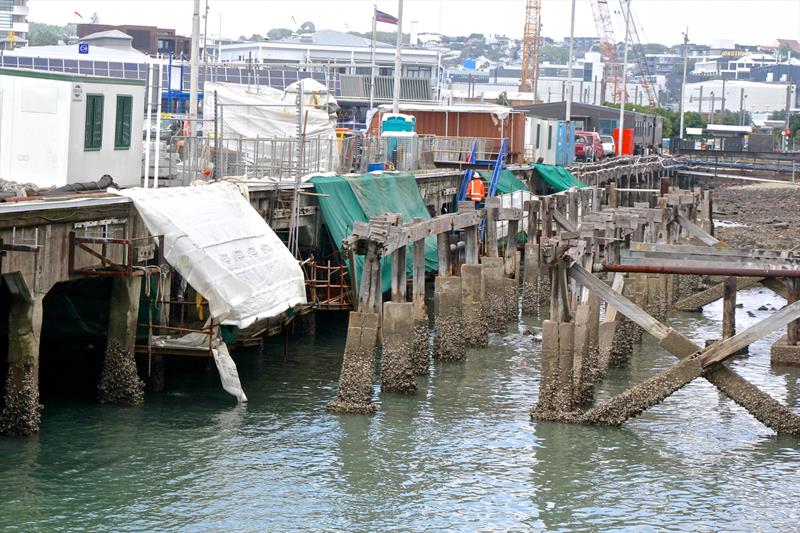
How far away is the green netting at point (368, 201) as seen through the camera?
27.3 meters

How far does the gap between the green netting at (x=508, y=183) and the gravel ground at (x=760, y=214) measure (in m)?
9.96

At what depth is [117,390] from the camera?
67.1 feet

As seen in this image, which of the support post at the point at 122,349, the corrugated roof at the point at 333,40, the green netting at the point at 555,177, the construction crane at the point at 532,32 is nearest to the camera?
the support post at the point at 122,349

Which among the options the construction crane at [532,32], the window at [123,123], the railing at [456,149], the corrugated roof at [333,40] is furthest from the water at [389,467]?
the construction crane at [532,32]

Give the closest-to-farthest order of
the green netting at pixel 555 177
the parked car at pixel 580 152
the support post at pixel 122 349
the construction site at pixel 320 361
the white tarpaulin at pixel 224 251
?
1. the construction site at pixel 320 361
2. the support post at pixel 122 349
3. the white tarpaulin at pixel 224 251
4. the green netting at pixel 555 177
5. the parked car at pixel 580 152

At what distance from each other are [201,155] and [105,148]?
12.4ft

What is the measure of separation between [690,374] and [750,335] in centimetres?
105

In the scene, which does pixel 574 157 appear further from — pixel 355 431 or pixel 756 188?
pixel 355 431

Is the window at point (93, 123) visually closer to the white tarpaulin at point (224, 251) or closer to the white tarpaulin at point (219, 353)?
the white tarpaulin at point (224, 251)

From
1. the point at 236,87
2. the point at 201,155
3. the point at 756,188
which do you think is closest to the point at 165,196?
the point at 201,155

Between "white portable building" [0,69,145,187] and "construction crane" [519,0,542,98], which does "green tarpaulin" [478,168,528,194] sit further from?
"construction crane" [519,0,542,98]

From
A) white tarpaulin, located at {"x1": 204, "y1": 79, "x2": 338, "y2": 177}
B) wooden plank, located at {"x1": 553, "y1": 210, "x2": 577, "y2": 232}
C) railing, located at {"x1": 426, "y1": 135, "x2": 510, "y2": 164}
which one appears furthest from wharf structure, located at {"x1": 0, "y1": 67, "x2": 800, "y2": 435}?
railing, located at {"x1": 426, "y1": 135, "x2": 510, "y2": 164}

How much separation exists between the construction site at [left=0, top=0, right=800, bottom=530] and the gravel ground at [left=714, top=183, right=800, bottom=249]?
21.1 metres

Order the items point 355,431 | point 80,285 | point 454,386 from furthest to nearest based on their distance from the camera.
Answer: point 454,386
point 80,285
point 355,431
